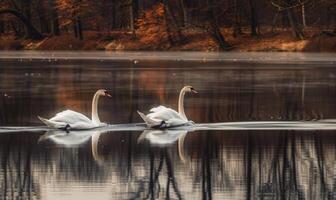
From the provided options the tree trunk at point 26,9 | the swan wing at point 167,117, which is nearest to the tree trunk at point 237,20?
the tree trunk at point 26,9

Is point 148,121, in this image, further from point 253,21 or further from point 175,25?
point 175,25

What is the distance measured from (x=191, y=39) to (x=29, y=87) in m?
45.6

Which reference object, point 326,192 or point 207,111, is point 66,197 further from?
point 207,111

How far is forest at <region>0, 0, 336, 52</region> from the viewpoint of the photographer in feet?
243

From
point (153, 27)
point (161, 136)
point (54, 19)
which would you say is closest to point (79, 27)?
point (54, 19)

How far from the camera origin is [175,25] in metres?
79.7

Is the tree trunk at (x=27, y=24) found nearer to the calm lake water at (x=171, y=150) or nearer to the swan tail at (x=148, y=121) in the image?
the calm lake water at (x=171, y=150)

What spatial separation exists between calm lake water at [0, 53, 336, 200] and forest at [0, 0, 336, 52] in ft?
120

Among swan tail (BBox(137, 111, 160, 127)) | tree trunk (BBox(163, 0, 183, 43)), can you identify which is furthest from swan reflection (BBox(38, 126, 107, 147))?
tree trunk (BBox(163, 0, 183, 43))

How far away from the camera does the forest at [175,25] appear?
243 ft

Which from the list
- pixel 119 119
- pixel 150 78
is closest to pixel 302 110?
pixel 119 119

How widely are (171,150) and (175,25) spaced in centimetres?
6220

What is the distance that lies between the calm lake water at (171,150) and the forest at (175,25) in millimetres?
36714

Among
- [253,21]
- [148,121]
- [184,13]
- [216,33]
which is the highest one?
[184,13]
